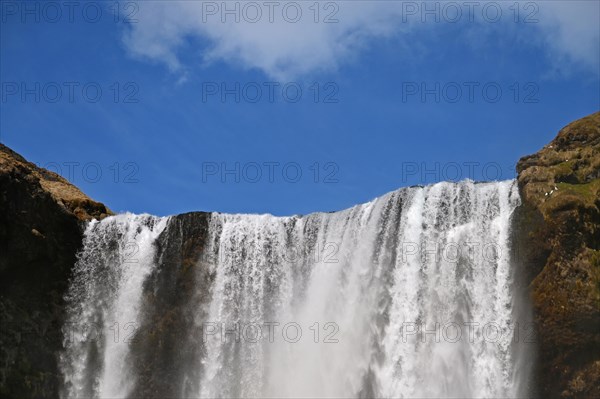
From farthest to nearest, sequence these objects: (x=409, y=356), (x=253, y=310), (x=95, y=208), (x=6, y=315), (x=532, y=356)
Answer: (x=95, y=208) < (x=253, y=310) < (x=6, y=315) < (x=409, y=356) < (x=532, y=356)

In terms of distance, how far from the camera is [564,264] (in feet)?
95.2

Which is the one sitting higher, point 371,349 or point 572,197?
point 572,197

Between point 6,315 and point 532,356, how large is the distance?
63.9 feet

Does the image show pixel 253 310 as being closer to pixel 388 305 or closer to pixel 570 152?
pixel 388 305

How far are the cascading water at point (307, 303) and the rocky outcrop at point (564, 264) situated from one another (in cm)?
91

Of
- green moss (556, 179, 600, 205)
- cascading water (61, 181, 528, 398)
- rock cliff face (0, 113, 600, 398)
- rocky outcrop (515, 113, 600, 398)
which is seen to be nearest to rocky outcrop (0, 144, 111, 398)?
rock cliff face (0, 113, 600, 398)

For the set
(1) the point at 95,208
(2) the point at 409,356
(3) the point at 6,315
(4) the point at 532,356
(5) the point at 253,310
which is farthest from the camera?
(1) the point at 95,208

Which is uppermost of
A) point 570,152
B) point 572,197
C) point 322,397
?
point 570,152

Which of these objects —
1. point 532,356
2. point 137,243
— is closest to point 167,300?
point 137,243

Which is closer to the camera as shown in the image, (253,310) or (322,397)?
(322,397)

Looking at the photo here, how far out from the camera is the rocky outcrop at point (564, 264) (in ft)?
92.0

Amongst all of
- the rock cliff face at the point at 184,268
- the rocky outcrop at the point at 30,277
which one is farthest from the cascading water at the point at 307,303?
the rocky outcrop at the point at 30,277

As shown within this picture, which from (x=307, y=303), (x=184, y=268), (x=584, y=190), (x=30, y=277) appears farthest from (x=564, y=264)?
(x=30, y=277)

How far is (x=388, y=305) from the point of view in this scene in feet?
107
